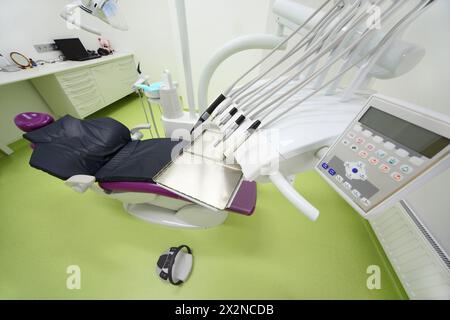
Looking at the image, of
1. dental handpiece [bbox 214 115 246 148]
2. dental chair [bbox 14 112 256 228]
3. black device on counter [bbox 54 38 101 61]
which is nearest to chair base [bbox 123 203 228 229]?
dental chair [bbox 14 112 256 228]

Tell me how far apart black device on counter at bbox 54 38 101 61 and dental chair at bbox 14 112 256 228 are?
6.21 ft

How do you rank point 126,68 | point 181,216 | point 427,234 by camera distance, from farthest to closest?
point 126,68 < point 181,216 < point 427,234

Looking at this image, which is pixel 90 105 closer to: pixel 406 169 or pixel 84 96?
pixel 84 96

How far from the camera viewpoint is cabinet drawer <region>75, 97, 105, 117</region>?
2221 mm

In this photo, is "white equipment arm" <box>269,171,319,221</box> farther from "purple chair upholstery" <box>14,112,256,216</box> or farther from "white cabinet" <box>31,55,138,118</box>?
"white cabinet" <box>31,55,138,118</box>

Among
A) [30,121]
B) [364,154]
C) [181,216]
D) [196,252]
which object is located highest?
[364,154]

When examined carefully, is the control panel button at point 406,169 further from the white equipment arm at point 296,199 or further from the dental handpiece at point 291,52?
the dental handpiece at point 291,52

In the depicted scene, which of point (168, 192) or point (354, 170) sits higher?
point (354, 170)

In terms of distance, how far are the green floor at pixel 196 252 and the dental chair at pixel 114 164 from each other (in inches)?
7.7

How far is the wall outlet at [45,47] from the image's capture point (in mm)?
2117

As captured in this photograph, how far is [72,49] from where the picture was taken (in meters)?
2.31

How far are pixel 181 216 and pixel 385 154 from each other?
1058 mm

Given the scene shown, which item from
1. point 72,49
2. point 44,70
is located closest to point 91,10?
point 44,70

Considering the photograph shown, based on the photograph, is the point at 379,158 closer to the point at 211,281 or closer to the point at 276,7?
the point at 276,7
